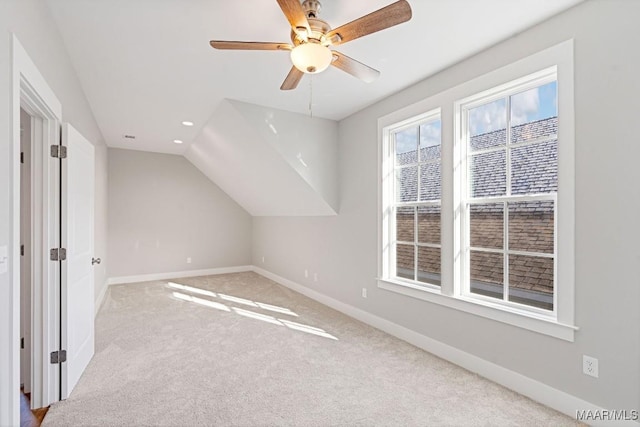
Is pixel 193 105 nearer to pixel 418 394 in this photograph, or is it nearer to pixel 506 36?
pixel 506 36

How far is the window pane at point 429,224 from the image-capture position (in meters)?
3.01

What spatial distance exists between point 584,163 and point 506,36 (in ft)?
3.53

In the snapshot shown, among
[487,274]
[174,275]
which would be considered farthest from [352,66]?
[174,275]

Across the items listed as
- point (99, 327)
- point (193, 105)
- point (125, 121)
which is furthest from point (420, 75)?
point (99, 327)

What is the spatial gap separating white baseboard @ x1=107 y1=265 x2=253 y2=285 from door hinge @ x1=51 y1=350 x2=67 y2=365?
4008 mm

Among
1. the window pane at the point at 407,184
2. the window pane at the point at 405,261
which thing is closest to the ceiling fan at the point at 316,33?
the window pane at the point at 407,184

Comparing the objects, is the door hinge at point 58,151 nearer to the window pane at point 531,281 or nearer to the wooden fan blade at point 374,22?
the wooden fan blade at point 374,22

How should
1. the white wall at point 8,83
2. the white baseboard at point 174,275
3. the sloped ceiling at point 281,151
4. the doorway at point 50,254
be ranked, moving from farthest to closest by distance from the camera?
1. the white baseboard at point 174,275
2. the sloped ceiling at point 281,151
3. the doorway at point 50,254
4. the white wall at point 8,83

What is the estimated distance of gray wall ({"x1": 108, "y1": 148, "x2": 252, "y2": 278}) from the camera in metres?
5.92

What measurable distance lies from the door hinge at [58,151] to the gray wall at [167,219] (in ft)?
13.6

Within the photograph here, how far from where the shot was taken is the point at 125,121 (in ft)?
14.1

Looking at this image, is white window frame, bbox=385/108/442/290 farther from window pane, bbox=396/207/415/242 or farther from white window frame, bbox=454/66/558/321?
white window frame, bbox=454/66/558/321

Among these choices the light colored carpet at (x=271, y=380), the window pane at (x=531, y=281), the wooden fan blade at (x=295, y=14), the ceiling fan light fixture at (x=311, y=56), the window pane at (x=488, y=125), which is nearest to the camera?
the wooden fan blade at (x=295, y=14)

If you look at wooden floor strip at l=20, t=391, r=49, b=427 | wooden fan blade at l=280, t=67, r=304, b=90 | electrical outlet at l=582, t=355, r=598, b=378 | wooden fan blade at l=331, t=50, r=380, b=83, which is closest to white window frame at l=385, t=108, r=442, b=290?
wooden fan blade at l=331, t=50, r=380, b=83
